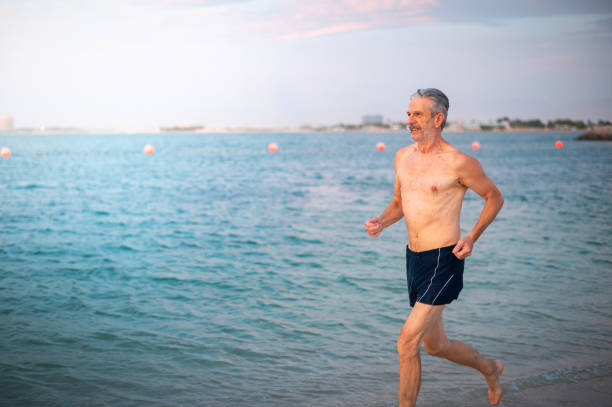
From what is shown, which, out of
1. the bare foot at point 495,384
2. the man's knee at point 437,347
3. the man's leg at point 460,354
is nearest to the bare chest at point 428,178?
the man's leg at point 460,354

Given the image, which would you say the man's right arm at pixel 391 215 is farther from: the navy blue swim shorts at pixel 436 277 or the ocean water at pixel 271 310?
the ocean water at pixel 271 310

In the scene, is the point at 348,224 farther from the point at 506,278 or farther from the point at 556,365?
the point at 556,365

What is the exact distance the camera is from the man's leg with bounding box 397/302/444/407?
11.8ft

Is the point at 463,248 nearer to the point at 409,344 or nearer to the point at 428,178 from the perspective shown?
the point at 428,178

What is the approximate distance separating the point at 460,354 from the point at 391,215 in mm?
→ 1157

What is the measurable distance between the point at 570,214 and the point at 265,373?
14405 mm

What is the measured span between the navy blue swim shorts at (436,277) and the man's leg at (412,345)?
8cm

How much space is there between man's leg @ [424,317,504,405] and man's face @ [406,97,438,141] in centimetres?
133

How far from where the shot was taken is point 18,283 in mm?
9320

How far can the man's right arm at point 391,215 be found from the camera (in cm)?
404

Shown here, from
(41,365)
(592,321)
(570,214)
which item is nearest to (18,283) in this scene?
(41,365)

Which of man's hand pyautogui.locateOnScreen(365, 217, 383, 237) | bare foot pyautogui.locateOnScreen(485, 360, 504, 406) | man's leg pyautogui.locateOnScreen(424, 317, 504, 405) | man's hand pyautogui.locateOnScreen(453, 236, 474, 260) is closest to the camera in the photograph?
man's hand pyautogui.locateOnScreen(453, 236, 474, 260)

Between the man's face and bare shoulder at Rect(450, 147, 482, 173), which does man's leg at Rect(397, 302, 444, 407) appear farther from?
the man's face

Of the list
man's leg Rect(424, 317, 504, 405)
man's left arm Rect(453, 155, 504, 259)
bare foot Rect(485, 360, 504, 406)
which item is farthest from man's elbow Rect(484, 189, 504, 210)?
bare foot Rect(485, 360, 504, 406)
